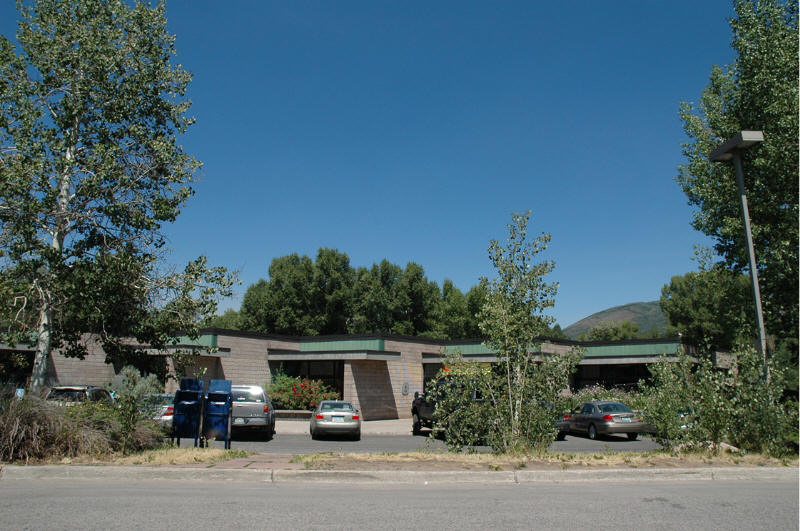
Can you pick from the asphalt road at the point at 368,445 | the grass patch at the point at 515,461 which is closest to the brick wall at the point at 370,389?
the asphalt road at the point at 368,445

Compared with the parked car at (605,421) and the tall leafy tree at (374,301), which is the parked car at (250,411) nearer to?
the parked car at (605,421)

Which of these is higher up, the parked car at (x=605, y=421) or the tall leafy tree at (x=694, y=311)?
the tall leafy tree at (x=694, y=311)

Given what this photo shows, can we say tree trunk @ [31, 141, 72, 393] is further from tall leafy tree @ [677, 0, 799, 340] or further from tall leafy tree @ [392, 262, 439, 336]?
tall leafy tree @ [392, 262, 439, 336]

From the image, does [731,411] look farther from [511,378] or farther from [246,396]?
[246,396]

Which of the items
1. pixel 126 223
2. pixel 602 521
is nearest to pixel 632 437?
pixel 602 521

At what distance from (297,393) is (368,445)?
424 inches

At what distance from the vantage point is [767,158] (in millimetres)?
17734

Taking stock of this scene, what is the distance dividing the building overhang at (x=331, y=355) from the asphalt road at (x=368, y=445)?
6780 mm

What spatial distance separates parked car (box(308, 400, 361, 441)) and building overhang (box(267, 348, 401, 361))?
323 inches

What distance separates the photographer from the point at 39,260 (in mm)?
12758

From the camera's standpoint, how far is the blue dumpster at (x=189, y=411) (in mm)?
12391

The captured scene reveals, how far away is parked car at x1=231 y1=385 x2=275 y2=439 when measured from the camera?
56.8 ft

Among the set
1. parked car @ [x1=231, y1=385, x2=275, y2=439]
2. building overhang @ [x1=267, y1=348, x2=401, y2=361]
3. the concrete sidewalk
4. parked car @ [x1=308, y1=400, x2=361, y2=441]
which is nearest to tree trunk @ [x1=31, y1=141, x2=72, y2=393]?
parked car @ [x1=231, y1=385, x2=275, y2=439]

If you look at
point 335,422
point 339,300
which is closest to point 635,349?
point 335,422
